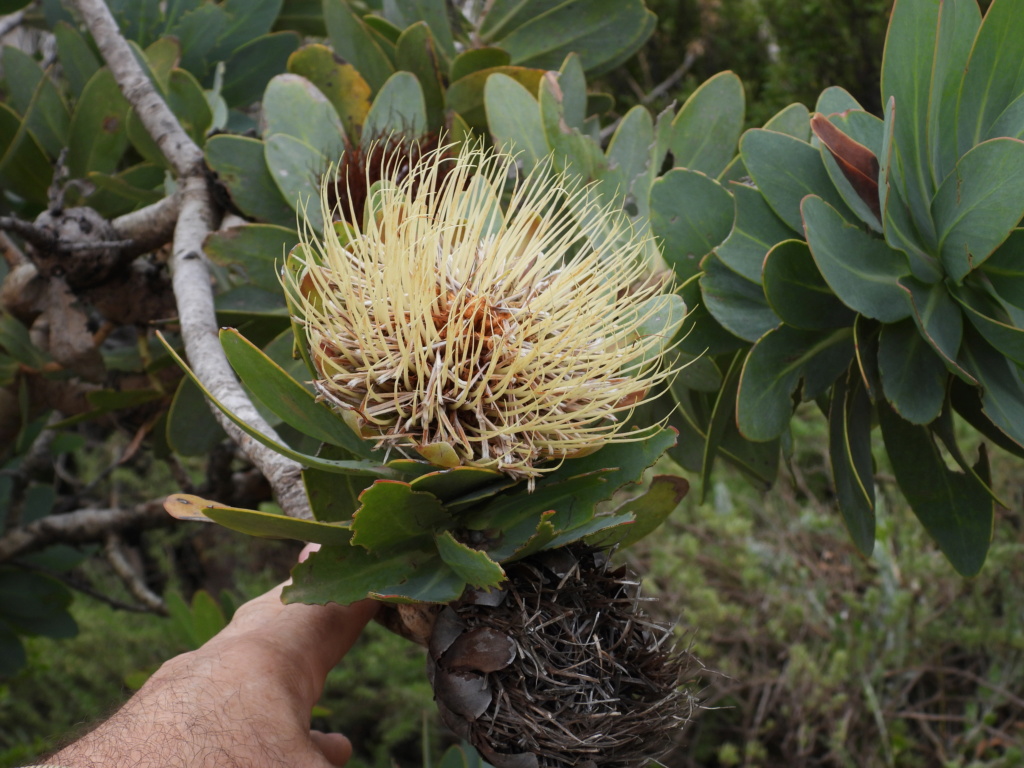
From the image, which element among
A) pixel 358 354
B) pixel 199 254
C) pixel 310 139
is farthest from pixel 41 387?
pixel 358 354

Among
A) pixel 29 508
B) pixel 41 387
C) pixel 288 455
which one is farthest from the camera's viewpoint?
pixel 29 508

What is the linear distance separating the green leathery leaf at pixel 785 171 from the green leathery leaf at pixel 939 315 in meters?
0.13

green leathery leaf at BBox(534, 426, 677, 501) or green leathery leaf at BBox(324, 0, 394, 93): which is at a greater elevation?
green leathery leaf at BBox(324, 0, 394, 93)

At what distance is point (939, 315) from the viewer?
1.01 meters

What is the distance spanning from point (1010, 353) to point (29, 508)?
2.42 meters

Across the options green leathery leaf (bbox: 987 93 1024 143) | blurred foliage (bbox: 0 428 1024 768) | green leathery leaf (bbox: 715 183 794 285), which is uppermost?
green leathery leaf (bbox: 987 93 1024 143)

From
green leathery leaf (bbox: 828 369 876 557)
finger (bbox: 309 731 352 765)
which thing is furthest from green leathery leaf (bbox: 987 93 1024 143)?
finger (bbox: 309 731 352 765)

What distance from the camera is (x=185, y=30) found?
5.96ft

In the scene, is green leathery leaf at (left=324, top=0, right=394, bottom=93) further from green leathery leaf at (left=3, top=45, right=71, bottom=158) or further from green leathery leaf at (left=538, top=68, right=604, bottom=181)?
green leathery leaf at (left=3, top=45, right=71, bottom=158)

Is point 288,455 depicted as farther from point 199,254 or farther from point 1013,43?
point 1013,43

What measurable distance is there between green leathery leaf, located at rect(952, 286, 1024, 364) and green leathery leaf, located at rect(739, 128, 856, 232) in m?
0.17

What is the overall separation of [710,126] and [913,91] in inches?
12.2

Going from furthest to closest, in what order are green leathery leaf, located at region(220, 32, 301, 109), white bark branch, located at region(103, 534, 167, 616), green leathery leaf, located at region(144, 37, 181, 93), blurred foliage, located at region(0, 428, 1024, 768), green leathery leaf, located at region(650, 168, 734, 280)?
blurred foliage, located at region(0, 428, 1024, 768)
white bark branch, located at region(103, 534, 167, 616)
green leathery leaf, located at region(220, 32, 301, 109)
green leathery leaf, located at region(144, 37, 181, 93)
green leathery leaf, located at region(650, 168, 734, 280)

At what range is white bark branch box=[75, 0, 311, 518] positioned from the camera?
93 cm
